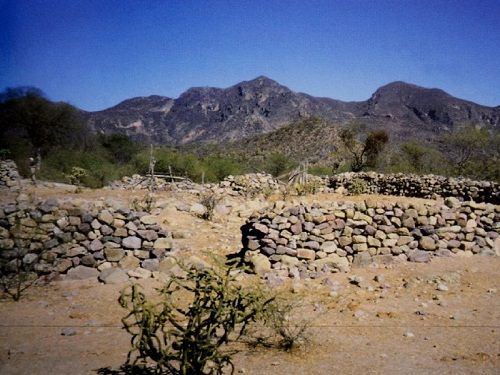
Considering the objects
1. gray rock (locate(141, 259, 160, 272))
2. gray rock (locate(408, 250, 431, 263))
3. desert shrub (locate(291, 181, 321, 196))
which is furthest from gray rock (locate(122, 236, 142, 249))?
desert shrub (locate(291, 181, 321, 196))

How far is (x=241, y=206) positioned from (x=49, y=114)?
26456mm

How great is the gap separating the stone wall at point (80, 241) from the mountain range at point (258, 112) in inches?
2774

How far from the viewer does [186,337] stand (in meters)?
3.51

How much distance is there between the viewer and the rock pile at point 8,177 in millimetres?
16205

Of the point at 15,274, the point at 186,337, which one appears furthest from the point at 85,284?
the point at 186,337

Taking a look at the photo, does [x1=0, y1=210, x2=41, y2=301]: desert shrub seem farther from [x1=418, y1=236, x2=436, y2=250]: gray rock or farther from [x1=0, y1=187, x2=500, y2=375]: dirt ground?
[x1=418, y1=236, x2=436, y2=250]: gray rock

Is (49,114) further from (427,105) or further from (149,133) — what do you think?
(427,105)

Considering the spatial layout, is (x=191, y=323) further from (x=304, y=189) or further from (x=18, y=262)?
(x=304, y=189)

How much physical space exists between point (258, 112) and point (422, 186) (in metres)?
80.0

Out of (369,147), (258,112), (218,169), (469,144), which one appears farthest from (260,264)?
(258,112)

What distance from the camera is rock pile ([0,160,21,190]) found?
16.2 metres

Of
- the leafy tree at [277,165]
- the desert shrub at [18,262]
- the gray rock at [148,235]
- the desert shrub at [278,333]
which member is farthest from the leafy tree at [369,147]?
the desert shrub at [18,262]

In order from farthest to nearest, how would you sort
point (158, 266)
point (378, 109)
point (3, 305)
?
point (378, 109) < point (158, 266) < point (3, 305)

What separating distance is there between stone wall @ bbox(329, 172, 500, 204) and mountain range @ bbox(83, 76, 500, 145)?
58355 millimetres
